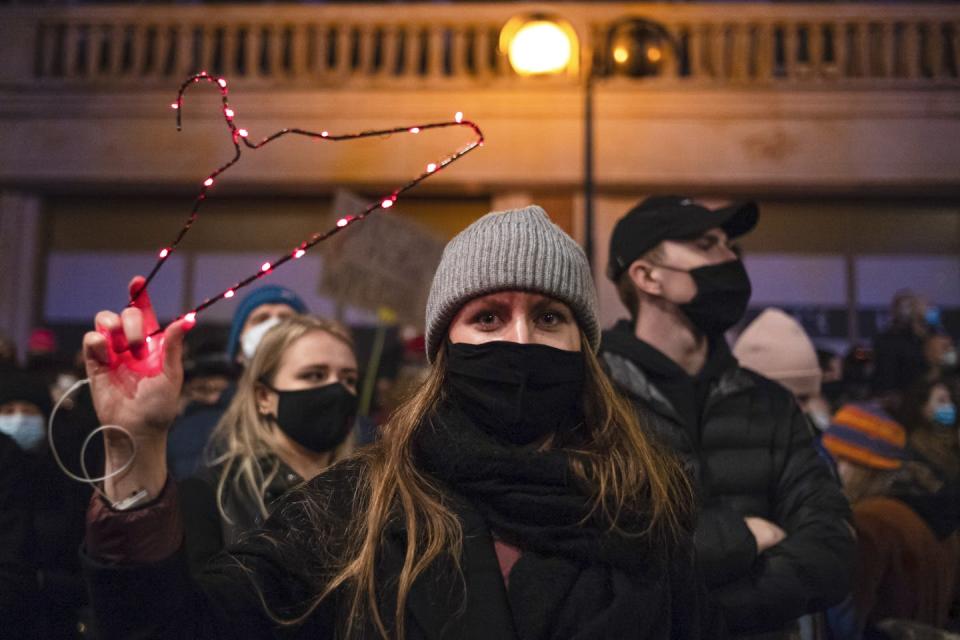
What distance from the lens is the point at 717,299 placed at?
316 cm

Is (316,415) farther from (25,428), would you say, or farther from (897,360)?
(897,360)

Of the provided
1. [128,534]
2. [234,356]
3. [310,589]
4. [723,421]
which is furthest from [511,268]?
[234,356]

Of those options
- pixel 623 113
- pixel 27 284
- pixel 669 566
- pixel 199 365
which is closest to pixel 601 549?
pixel 669 566

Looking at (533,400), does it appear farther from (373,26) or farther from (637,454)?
(373,26)

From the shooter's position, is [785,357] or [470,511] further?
[785,357]

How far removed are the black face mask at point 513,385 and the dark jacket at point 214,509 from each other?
1049 millimetres

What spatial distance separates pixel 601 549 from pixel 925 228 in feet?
32.1

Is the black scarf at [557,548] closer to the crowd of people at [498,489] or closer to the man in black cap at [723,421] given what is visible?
the crowd of people at [498,489]

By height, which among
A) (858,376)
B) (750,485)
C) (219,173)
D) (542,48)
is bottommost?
(858,376)

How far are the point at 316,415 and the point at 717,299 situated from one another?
1.30 meters

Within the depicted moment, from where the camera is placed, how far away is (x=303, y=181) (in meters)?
10.4

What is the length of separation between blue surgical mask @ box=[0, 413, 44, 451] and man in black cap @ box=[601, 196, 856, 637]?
234 centimetres

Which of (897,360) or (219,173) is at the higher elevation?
(219,173)

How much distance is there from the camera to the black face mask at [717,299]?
124 inches
